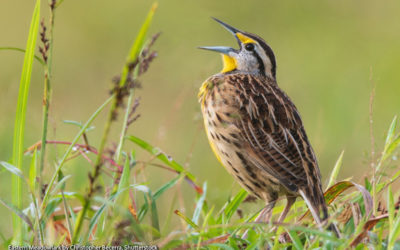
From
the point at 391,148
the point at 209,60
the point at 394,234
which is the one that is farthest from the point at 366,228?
the point at 209,60

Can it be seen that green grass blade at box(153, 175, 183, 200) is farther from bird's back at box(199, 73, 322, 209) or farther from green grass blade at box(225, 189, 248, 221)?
bird's back at box(199, 73, 322, 209)

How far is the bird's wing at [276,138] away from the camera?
10.9 ft

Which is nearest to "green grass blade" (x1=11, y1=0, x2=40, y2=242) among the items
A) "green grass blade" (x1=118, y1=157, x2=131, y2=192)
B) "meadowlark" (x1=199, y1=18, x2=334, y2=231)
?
"green grass blade" (x1=118, y1=157, x2=131, y2=192)

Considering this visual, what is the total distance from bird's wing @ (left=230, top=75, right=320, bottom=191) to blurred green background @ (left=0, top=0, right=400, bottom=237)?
1423mm

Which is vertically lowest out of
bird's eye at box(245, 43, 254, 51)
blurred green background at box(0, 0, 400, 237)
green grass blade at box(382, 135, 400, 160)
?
blurred green background at box(0, 0, 400, 237)

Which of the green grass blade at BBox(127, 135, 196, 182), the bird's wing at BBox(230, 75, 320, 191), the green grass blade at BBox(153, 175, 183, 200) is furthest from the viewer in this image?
the bird's wing at BBox(230, 75, 320, 191)

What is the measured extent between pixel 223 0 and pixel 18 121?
8268mm

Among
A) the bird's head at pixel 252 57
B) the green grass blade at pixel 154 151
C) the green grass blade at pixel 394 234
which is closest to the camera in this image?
the green grass blade at pixel 394 234

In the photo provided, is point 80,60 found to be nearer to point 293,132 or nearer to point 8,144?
point 8,144

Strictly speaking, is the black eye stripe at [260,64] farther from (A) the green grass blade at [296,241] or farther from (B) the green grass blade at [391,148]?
(A) the green grass blade at [296,241]

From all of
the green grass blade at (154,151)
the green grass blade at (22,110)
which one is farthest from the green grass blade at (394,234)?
the green grass blade at (22,110)

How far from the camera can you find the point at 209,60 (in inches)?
331

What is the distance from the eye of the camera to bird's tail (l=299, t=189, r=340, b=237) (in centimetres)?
285

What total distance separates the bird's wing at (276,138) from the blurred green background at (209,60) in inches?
56.0
